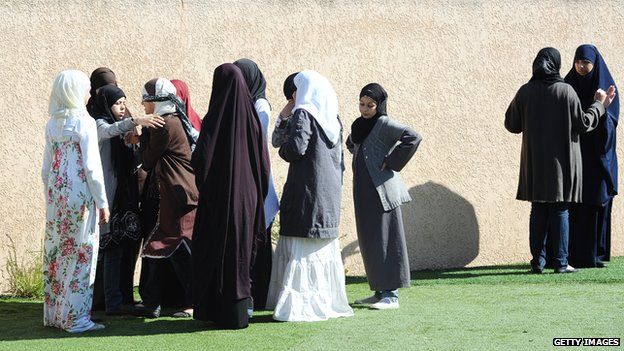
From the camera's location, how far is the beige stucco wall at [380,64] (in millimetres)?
8367

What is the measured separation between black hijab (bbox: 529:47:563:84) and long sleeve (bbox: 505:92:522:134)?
11.4 inches

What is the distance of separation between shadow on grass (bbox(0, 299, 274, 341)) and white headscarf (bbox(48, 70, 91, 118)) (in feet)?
4.63

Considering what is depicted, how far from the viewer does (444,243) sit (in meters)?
9.46

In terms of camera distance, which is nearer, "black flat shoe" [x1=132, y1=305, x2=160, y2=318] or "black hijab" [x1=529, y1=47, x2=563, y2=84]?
"black flat shoe" [x1=132, y1=305, x2=160, y2=318]

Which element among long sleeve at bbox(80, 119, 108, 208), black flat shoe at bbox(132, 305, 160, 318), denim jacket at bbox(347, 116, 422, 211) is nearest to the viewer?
long sleeve at bbox(80, 119, 108, 208)

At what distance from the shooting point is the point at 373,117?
7.29 m

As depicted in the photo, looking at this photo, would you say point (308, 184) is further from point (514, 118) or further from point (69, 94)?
point (514, 118)

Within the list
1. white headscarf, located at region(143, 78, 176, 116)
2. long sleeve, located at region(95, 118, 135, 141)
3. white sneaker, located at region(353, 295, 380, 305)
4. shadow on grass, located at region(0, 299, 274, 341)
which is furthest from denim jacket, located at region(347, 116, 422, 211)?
long sleeve, located at region(95, 118, 135, 141)

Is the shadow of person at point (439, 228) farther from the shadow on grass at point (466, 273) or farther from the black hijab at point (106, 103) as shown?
the black hijab at point (106, 103)

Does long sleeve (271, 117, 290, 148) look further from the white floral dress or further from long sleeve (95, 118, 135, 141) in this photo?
the white floral dress

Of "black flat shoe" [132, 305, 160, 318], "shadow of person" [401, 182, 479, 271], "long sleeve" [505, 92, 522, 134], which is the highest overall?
"long sleeve" [505, 92, 522, 134]

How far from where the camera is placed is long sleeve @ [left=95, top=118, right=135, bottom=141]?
22.7 feet

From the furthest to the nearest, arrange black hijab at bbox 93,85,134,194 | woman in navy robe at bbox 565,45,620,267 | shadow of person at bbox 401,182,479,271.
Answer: shadow of person at bbox 401,182,479,271
woman in navy robe at bbox 565,45,620,267
black hijab at bbox 93,85,134,194

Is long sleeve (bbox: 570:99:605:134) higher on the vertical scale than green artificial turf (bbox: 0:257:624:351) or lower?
higher
